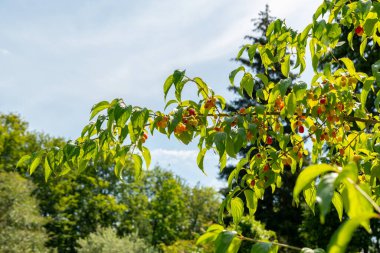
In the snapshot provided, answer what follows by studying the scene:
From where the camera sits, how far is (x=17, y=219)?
1969 centimetres

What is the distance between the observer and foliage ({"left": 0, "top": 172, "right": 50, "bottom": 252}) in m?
19.1

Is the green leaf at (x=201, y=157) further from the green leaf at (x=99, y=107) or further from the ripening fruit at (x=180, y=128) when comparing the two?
the green leaf at (x=99, y=107)

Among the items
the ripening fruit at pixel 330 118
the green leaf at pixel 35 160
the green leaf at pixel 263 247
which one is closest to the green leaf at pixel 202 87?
the ripening fruit at pixel 330 118

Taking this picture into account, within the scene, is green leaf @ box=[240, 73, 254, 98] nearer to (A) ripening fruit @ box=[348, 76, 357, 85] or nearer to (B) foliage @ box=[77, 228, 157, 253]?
(A) ripening fruit @ box=[348, 76, 357, 85]

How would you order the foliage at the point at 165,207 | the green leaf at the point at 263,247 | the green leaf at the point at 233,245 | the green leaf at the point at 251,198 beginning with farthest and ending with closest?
the foliage at the point at 165,207, the green leaf at the point at 251,198, the green leaf at the point at 233,245, the green leaf at the point at 263,247

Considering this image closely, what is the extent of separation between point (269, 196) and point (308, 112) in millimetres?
19584

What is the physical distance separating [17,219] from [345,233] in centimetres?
2085

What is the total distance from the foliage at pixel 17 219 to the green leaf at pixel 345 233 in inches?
799

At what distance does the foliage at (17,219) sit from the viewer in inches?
754

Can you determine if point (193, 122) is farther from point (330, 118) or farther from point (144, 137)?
point (330, 118)

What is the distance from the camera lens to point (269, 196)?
70.8 feet

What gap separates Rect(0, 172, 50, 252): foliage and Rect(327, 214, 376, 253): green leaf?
2030 cm

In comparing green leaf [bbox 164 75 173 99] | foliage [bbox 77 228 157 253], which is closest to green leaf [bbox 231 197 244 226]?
green leaf [bbox 164 75 173 99]

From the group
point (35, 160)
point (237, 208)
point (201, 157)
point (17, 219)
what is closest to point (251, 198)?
point (237, 208)
